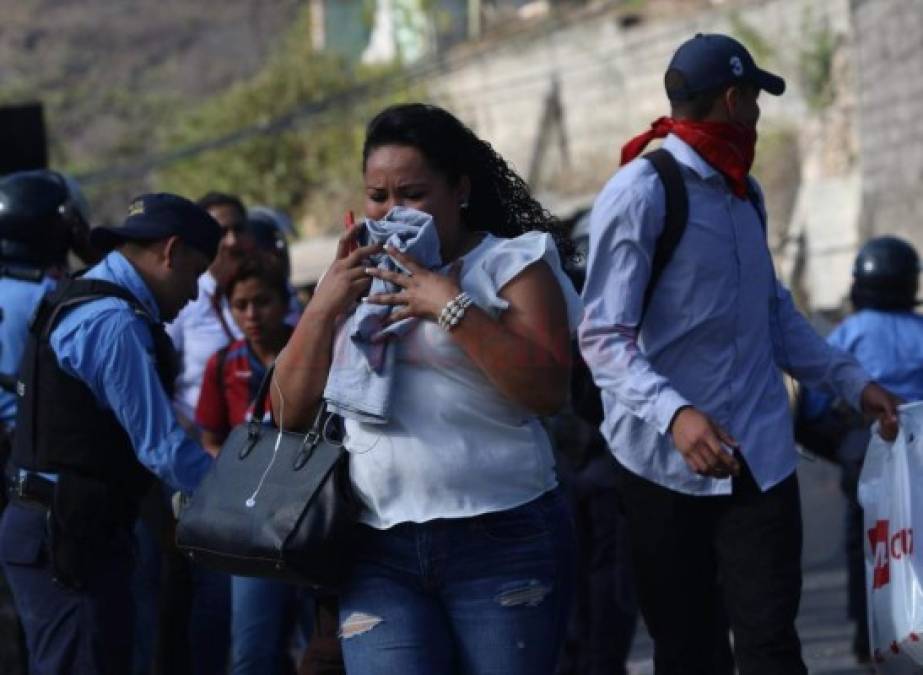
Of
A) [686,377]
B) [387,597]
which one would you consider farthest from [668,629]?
[387,597]

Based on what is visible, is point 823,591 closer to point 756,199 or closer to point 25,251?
point 25,251

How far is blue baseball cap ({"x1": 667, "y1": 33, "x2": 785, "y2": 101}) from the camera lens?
5133mm

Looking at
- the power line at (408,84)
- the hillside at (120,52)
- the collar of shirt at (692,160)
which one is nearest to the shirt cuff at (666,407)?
the collar of shirt at (692,160)

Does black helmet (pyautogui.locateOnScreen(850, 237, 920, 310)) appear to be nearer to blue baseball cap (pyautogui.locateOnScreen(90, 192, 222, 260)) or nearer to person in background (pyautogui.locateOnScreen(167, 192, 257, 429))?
person in background (pyautogui.locateOnScreen(167, 192, 257, 429))

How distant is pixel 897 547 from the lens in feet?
17.0

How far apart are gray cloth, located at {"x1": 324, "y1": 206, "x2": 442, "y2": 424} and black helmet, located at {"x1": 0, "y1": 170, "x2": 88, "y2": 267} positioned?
9.06 feet

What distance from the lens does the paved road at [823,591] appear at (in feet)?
27.1

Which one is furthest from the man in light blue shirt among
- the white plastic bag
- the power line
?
the power line

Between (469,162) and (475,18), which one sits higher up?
(469,162)

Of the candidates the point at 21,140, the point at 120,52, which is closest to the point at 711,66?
the point at 21,140

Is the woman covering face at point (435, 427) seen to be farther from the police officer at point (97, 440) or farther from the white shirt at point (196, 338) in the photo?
the white shirt at point (196, 338)

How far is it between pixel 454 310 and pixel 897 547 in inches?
72.2

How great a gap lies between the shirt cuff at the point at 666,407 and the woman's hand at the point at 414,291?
98cm

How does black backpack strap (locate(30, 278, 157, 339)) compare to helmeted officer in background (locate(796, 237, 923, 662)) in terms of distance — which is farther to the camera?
helmeted officer in background (locate(796, 237, 923, 662))
